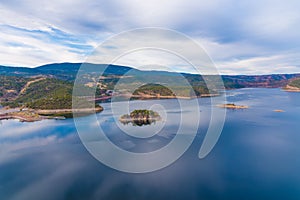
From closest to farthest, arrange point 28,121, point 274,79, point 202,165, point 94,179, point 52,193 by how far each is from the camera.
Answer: point 52,193 → point 94,179 → point 202,165 → point 28,121 → point 274,79

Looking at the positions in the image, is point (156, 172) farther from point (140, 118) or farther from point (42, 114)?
point (42, 114)

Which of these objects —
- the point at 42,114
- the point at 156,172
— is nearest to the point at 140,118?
the point at 156,172

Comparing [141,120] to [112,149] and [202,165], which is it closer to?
[112,149]

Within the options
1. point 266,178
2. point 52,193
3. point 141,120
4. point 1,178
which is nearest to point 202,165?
point 266,178

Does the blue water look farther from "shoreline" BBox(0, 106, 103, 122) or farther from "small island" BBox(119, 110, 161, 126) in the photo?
"shoreline" BBox(0, 106, 103, 122)

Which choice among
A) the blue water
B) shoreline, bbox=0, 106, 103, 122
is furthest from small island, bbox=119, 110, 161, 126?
shoreline, bbox=0, 106, 103, 122

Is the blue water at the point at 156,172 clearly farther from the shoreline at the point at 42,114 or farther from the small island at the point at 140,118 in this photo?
the shoreline at the point at 42,114

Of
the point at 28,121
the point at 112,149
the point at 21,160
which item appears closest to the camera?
the point at 21,160

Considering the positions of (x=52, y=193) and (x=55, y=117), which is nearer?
(x=52, y=193)

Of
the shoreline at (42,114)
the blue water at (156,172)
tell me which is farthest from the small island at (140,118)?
the shoreline at (42,114)
